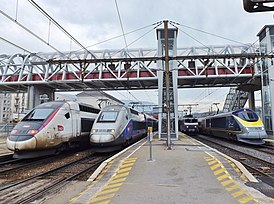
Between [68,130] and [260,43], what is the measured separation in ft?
82.1

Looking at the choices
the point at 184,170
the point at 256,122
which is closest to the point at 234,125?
the point at 256,122

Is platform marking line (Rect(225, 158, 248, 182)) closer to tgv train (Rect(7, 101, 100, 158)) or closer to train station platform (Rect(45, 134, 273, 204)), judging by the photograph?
train station platform (Rect(45, 134, 273, 204))

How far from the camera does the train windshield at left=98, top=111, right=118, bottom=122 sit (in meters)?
14.6

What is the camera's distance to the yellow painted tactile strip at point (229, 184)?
17.5 feet

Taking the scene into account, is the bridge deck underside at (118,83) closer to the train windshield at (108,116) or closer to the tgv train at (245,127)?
the tgv train at (245,127)

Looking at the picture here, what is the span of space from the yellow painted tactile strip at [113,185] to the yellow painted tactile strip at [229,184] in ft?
9.41

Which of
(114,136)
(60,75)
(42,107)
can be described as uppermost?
(60,75)

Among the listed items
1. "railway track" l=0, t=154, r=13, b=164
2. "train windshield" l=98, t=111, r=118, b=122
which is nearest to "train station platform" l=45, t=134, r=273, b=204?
"train windshield" l=98, t=111, r=118, b=122

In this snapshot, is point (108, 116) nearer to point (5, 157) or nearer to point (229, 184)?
point (5, 157)

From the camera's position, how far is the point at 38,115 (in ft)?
40.5

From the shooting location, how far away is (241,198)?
5.37 metres

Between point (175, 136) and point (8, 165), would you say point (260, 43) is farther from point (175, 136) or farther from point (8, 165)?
point (8, 165)

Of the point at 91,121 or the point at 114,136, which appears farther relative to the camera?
the point at 91,121

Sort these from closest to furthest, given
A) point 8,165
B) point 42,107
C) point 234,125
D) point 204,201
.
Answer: point 204,201 → point 8,165 → point 42,107 → point 234,125
